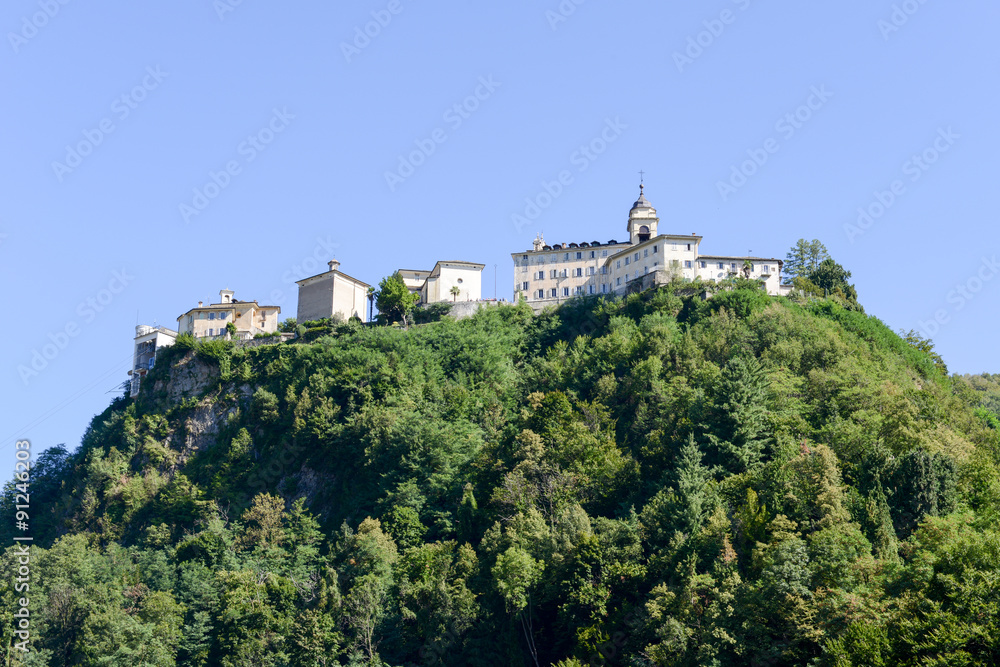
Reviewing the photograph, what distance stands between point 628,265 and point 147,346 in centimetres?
4187

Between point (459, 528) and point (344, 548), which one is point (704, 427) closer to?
point (459, 528)

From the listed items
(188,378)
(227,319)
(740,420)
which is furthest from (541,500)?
(227,319)

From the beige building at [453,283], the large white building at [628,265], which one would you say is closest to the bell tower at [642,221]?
the large white building at [628,265]

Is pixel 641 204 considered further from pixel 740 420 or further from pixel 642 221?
pixel 740 420

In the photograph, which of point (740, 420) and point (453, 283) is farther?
point (453, 283)

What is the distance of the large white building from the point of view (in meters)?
91.0

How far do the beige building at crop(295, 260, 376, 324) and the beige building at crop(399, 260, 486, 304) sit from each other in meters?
5.00

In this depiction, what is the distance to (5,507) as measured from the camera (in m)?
95.3

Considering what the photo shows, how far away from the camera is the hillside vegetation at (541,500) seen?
4941cm

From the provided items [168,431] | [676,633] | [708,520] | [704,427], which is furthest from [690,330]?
[168,431]

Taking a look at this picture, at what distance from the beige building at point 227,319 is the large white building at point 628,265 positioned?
22.3 meters

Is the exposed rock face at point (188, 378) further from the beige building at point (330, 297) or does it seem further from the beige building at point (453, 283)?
the beige building at point (453, 283)

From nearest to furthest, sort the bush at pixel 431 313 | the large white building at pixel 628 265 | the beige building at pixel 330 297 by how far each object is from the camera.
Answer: the large white building at pixel 628 265 < the bush at pixel 431 313 < the beige building at pixel 330 297

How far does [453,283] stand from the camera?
Answer: 332 ft
